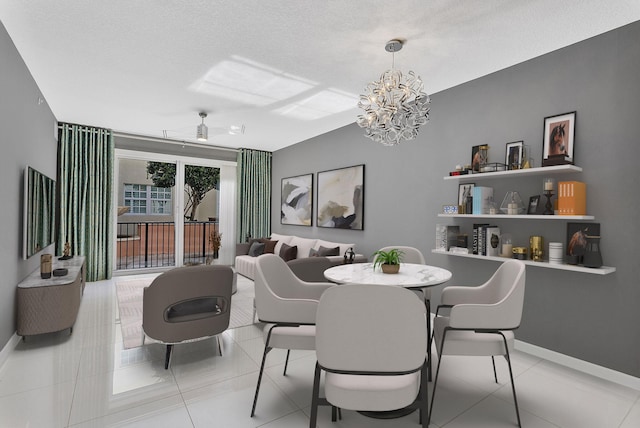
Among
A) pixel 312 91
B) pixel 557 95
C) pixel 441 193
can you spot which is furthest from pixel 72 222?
pixel 557 95

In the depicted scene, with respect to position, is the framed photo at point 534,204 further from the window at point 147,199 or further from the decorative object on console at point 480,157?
the window at point 147,199

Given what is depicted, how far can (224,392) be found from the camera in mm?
2258

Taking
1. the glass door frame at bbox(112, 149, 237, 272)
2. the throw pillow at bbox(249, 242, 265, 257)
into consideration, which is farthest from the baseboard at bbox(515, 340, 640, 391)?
the glass door frame at bbox(112, 149, 237, 272)

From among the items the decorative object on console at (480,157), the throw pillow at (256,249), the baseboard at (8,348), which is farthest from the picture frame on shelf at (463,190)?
the baseboard at (8,348)

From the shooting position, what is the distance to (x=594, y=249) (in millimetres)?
2438

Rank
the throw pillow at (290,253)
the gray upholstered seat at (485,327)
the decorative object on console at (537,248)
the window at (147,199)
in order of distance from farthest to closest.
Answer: the window at (147,199) → the throw pillow at (290,253) → the decorative object on console at (537,248) → the gray upholstered seat at (485,327)

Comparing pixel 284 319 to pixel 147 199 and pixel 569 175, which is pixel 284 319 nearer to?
pixel 569 175

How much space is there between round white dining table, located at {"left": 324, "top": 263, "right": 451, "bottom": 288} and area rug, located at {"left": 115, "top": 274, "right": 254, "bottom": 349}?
1742 millimetres

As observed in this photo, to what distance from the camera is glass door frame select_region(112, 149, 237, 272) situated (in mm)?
5957

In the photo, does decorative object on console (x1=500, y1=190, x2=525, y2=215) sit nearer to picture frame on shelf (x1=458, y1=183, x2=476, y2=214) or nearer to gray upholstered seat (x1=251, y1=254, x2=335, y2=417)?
picture frame on shelf (x1=458, y1=183, x2=476, y2=214)

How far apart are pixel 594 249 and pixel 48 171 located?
252 inches

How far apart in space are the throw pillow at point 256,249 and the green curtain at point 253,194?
3.14ft

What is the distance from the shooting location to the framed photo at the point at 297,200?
6.13 metres

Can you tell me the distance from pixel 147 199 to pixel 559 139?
8557 millimetres
